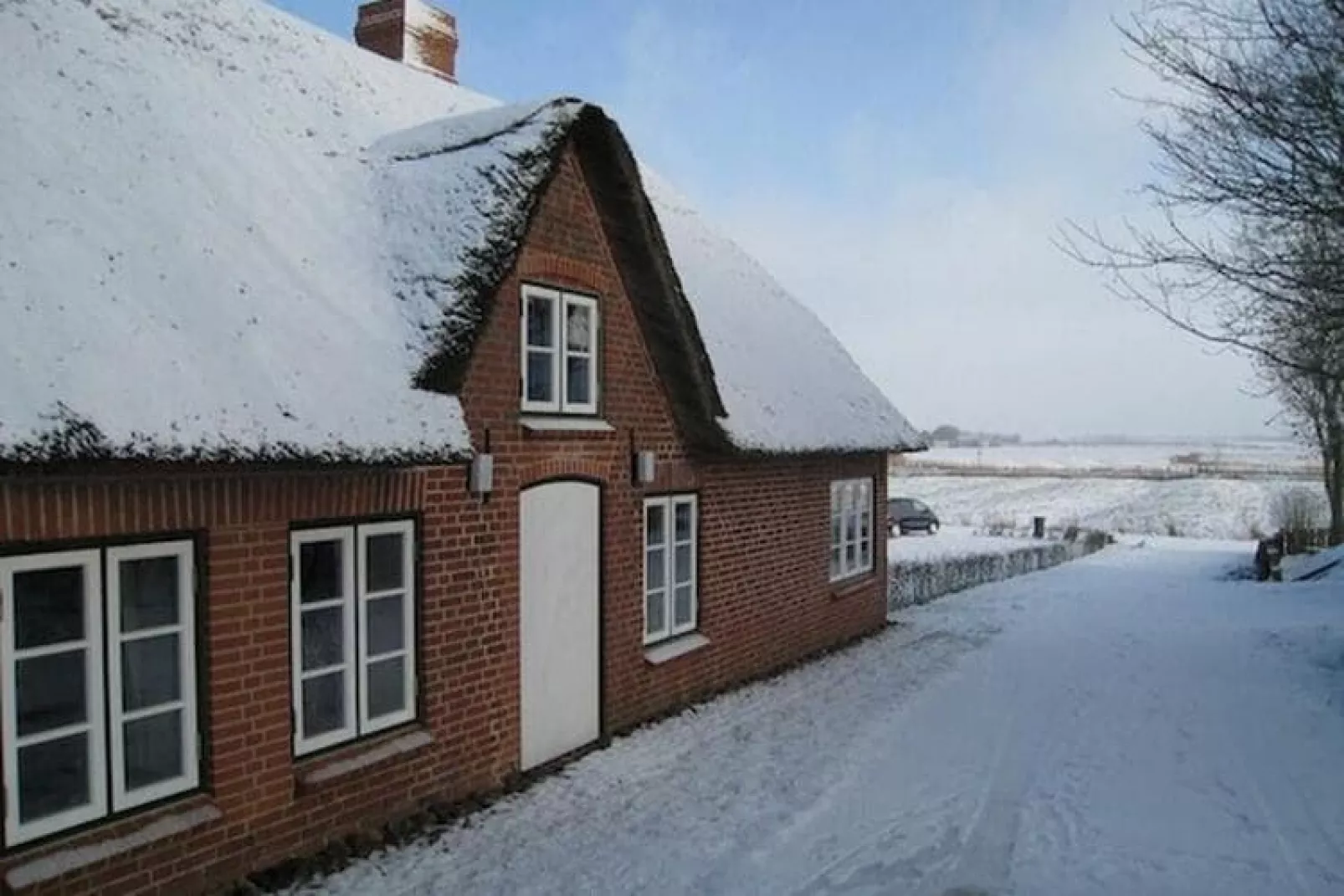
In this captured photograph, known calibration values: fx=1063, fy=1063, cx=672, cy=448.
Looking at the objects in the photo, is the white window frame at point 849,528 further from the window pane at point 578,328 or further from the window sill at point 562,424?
the window pane at point 578,328

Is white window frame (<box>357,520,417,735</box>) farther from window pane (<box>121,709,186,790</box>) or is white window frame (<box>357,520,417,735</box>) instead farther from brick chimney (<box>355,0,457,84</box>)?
brick chimney (<box>355,0,457,84</box>)

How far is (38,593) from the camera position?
5.30 meters

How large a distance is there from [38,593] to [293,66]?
6.03 metres

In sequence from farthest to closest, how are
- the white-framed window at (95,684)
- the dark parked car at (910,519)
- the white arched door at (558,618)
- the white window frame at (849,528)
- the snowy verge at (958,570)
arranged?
the dark parked car at (910,519)
the snowy verge at (958,570)
the white window frame at (849,528)
the white arched door at (558,618)
the white-framed window at (95,684)

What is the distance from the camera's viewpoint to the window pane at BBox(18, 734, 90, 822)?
17.0 feet

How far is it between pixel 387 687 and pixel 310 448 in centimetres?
205

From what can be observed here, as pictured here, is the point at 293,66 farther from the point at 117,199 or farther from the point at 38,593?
the point at 38,593

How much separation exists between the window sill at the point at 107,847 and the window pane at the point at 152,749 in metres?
0.21

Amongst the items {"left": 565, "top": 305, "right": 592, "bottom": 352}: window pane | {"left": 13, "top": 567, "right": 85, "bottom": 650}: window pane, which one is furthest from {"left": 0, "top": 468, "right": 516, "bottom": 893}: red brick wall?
{"left": 565, "top": 305, "right": 592, "bottom": 352}: window pane

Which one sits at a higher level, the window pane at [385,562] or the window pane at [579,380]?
the window pane at [579,380]

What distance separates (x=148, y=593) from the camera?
19.0ft

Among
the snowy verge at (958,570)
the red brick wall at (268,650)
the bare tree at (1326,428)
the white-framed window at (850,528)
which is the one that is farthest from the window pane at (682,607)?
the bare tree at (1326,428)

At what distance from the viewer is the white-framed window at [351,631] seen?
6.64 m

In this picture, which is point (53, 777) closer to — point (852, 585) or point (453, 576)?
point (453, 576)
